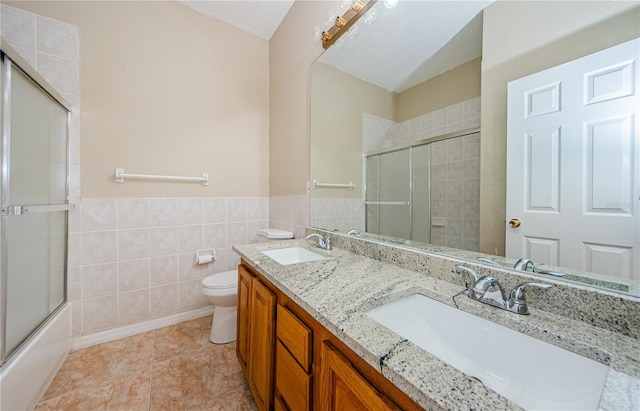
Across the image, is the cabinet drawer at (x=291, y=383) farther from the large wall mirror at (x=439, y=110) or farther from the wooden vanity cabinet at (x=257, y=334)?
the large wall mirror at (x=439, y=110)

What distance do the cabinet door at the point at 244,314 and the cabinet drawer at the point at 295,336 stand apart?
365mm

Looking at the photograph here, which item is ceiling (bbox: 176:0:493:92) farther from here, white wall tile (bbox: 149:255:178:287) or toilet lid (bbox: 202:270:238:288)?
white wall tile (bbox: 149:255:178:287)

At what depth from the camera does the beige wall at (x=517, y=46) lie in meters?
0.59

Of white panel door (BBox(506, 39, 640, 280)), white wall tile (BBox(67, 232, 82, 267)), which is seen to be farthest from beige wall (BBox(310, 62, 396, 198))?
white wall tile (BBox(67, 232, 82, 267))

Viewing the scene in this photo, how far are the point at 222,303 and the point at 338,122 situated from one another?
1.53 metres

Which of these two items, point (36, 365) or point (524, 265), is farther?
point (36, 365)

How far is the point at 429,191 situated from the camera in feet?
3.51

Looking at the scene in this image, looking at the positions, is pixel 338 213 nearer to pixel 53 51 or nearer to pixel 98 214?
pixel 98 214

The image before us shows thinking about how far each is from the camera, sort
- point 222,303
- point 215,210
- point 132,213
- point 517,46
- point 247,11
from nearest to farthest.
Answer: point 517,46 → point 222,303 → point 132,213 → point 247,11 → point 215,210

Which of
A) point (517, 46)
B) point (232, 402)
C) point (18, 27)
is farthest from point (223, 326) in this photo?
point (18, 27)

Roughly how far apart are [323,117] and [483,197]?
1220 mm

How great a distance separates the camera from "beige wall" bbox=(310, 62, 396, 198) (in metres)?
1.45

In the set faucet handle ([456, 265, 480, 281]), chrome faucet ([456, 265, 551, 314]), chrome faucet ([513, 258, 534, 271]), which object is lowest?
chrome faucet ([456, 265, 551, 314])

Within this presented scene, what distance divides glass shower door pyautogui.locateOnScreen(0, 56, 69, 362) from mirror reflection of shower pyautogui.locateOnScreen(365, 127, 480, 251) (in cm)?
181
